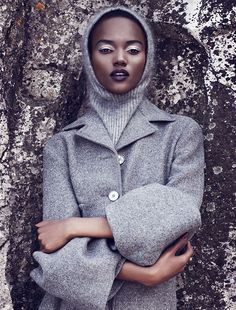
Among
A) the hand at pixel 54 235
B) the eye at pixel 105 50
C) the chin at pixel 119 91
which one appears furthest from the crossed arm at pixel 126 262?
the eye at pixel 105 50

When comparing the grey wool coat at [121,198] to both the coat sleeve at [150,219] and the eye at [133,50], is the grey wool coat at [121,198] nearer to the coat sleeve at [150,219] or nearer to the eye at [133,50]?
the coat sleeve at [150,219]

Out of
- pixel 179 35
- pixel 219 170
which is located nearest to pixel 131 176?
pixel 219 170

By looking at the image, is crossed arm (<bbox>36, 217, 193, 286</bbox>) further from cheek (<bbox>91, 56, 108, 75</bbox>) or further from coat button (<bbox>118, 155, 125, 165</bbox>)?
cheek (<bbox>91, 56, 108, 75</bbox>)

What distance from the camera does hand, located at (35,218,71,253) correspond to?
202cm

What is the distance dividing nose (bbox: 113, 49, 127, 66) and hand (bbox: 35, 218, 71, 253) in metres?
0.50

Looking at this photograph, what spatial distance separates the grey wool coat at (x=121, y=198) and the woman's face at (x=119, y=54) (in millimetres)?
127

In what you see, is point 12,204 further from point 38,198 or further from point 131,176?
point 131,176

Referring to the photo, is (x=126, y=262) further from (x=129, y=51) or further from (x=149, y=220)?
(x=129, y=51)

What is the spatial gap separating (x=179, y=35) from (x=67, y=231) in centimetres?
82

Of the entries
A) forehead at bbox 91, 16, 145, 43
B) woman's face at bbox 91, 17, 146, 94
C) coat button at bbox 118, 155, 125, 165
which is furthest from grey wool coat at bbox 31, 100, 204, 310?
forehead at bbox 91, 16, 145, 43

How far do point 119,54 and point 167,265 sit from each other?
0.65m

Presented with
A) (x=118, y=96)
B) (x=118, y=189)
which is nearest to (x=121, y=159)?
(x=118, y=189)

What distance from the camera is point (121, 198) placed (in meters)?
2.00

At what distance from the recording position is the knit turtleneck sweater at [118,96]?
2193mm
